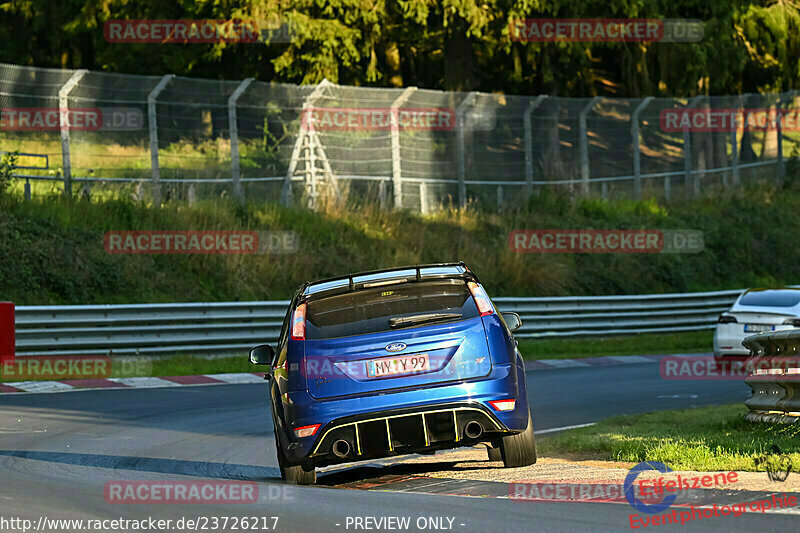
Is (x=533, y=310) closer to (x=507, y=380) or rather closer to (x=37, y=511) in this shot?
(x=507, y=380)

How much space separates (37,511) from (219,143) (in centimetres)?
1909

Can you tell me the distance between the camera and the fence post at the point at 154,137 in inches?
972

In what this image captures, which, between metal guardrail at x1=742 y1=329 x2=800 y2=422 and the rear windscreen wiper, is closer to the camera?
the rear windscreen wiper

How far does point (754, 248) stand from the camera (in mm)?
34688

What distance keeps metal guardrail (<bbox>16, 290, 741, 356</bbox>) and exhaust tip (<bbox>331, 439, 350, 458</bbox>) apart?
11.5 metres

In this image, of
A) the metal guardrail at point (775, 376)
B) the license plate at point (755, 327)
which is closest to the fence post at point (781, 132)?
the license plate at point (755, 327)

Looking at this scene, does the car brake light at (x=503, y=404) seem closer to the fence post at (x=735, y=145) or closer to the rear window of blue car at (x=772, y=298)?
the rear window of blue car at (x=772, y=298)

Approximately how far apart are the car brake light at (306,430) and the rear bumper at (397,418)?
3 centimetres

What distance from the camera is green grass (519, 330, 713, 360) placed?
945 inches

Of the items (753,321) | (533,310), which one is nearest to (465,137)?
(533,310)

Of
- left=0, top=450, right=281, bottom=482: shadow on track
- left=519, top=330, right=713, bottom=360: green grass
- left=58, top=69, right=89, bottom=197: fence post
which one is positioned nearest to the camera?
left=0, top=450, right=281, bottom=482: shadow on track

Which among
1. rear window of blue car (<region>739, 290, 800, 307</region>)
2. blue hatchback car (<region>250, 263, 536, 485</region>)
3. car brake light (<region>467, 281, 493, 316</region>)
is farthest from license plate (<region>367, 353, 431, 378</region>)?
rear window of blue car (<region>739, 290, 800, 307</region>)

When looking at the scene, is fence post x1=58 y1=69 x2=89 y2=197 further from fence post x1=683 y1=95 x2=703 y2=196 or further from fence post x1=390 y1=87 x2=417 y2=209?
fence post x1=683 y1=95 x2=703 y2=196

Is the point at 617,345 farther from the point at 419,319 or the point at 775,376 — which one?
the point at 419,319
